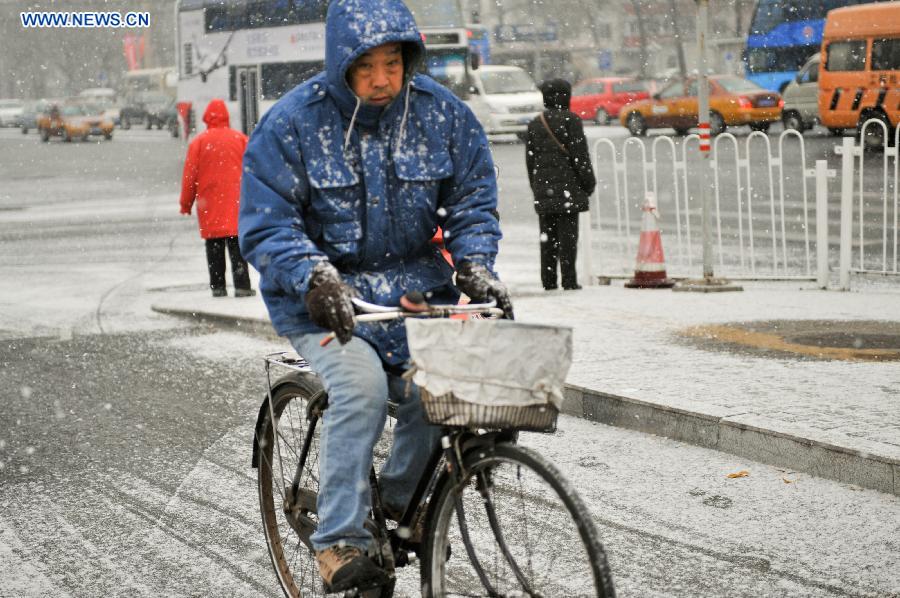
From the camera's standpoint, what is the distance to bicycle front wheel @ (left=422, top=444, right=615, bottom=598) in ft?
11.0

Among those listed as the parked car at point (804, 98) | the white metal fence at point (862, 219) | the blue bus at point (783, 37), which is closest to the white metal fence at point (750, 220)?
the white metal fence at point (862, 219)

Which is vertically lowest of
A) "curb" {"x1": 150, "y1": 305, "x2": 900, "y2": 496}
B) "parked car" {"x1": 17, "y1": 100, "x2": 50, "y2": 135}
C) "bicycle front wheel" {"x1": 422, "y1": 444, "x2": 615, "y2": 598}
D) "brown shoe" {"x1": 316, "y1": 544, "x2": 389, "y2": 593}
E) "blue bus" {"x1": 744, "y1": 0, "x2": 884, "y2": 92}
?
"curb" {"x1": 150, "y1": 305, "x2": 900, "y2": 496}

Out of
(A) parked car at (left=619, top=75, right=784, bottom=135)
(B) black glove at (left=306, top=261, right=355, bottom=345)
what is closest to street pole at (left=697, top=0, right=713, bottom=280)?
(B) black glove at (left=306, top=261, right=355, bottom=345)

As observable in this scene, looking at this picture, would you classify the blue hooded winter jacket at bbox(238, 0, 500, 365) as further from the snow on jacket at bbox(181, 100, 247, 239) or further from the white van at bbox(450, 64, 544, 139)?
the white van at bbox(450, 64, 544, 139)

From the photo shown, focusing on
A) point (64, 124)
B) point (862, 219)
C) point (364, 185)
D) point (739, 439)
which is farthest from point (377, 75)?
point (64, 124)

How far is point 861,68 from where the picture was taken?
2952 cm

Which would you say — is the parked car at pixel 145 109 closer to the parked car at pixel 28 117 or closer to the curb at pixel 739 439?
the parked car at pixel 28 117

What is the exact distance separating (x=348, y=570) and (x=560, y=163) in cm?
881

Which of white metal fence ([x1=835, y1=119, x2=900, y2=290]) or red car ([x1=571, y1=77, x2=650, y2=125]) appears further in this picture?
red car ([x1=571, y1=77, x2=650, y2=125])

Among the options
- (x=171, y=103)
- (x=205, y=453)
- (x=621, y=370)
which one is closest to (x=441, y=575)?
(x=205, y=453)

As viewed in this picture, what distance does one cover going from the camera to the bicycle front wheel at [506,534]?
3365 mm

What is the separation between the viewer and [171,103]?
6588 centimetres

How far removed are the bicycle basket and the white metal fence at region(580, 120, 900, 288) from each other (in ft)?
26.9

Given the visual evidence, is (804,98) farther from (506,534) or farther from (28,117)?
(28,117)
